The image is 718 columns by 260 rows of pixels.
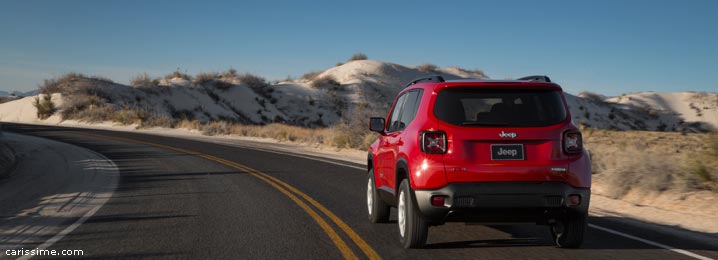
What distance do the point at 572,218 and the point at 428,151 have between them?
1.74m

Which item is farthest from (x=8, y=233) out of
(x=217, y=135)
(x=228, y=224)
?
(x=217, y=135)

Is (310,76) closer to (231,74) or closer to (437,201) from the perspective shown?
(231,74)

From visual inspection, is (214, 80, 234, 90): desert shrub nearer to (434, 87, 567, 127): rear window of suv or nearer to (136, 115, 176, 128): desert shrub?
(136, 115, 176, 128): desert shrub

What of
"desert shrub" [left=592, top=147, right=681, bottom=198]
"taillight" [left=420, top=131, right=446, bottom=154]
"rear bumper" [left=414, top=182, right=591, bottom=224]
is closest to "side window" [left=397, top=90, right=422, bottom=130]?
"taillight" [left=420, top=131, right=446, bottom=154]

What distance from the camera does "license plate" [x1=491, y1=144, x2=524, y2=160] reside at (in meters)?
5.94

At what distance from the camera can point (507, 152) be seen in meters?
5.95

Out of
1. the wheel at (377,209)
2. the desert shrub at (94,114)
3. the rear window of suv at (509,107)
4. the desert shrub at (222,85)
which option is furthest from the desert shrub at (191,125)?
the rear window of suv at (509,107)

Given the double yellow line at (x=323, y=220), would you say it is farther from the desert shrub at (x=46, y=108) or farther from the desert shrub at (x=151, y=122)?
the desert shrub at (x=46, y=108)

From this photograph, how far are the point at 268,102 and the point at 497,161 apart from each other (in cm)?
6535

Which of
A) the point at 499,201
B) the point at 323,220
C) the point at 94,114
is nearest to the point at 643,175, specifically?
the point at 323,220

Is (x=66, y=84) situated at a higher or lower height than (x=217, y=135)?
higher

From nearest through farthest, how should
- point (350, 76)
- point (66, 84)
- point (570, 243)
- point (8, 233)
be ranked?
point (570, 243)
point (8, 233)
point (66, 84)
point (350, 76)

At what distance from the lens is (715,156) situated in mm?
11445

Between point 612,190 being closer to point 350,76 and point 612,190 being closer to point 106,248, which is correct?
point 106,248
